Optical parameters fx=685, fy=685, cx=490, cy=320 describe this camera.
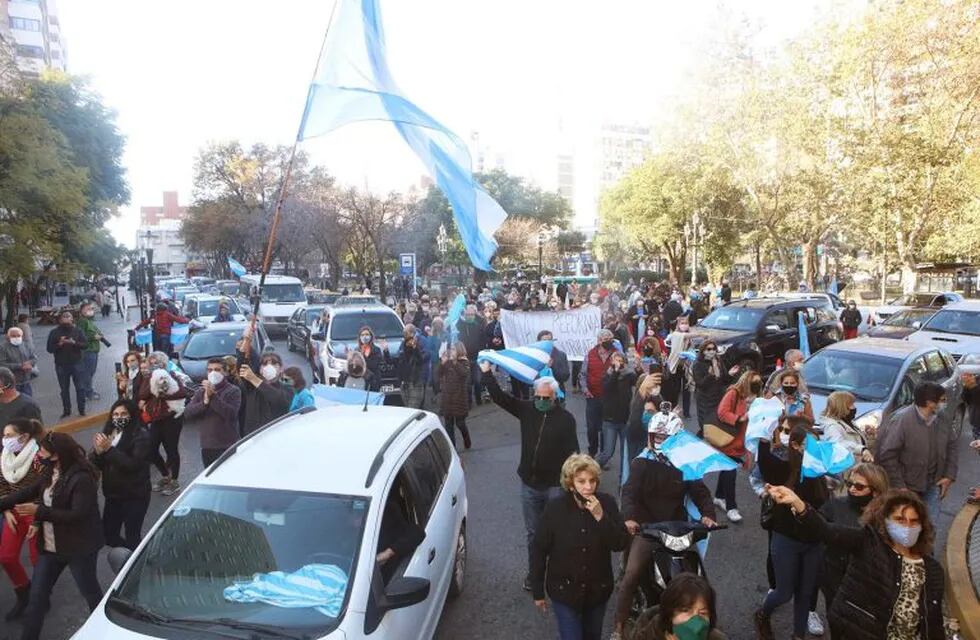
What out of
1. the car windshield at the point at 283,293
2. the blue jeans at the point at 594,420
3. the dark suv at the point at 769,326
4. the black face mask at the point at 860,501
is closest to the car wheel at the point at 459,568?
the black face mask at the point at 860,501

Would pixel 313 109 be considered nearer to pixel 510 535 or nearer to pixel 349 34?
pixel 349 34

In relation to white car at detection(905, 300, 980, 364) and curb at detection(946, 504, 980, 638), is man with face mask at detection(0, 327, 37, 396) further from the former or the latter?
white car at detection(905, 300, 980, 364)

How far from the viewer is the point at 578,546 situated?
3957 mm

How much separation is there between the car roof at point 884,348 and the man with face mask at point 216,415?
25.6 feet

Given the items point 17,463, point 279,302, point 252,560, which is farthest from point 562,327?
point 279,302

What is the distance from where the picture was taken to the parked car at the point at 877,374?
8.26 meters

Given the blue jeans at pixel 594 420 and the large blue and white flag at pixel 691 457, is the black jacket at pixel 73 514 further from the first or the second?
the blue jeans at pixel 594 420

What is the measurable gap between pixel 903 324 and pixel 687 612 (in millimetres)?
16920

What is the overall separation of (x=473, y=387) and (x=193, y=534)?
9.58 m

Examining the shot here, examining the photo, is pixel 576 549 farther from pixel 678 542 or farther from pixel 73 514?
pixel 73 514

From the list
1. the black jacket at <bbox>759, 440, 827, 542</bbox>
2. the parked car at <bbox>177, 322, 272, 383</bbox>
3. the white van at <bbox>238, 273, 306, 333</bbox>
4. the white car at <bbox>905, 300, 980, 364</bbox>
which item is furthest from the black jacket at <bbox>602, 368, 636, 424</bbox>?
the white van at <bbox>238, 273, 306, 333</bbox>

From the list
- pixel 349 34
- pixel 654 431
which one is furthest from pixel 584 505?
pixel 349 34

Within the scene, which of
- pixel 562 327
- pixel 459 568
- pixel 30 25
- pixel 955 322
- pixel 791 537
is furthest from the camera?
pixel 30 25

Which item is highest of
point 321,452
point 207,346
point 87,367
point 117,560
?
point 321,452
